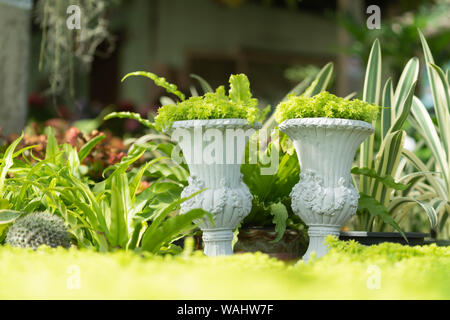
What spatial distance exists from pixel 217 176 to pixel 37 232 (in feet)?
2.07

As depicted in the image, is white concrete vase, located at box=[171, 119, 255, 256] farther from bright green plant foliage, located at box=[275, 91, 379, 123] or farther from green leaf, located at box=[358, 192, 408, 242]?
green leaf, located at box=[358, 192, 408, 242]

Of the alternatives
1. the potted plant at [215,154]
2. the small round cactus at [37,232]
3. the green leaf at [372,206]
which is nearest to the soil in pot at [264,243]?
the potted plant at [215,154]

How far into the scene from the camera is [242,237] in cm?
207

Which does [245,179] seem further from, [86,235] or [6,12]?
[6,12]

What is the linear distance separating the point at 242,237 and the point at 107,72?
615cm

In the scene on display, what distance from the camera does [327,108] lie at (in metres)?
1.86

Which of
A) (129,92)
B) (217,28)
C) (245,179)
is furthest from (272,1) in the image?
(245,179)

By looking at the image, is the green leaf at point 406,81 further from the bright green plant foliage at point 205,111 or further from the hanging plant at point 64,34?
the hanging plant at point 64,34

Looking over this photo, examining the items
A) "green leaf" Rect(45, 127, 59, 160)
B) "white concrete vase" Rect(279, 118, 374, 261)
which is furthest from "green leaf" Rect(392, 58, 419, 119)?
"green leaf" Rect(45, 127, 59, 160)

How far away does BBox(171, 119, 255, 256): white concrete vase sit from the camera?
5.97ft

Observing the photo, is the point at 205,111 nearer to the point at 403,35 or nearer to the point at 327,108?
the point at 327,108

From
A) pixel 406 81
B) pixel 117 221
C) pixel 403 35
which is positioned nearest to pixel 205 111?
pixel 117 221

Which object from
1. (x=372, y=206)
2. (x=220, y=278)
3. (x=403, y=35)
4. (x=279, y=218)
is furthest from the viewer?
(x=403, y=35)

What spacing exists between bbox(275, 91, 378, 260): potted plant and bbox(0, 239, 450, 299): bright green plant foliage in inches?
12.6
